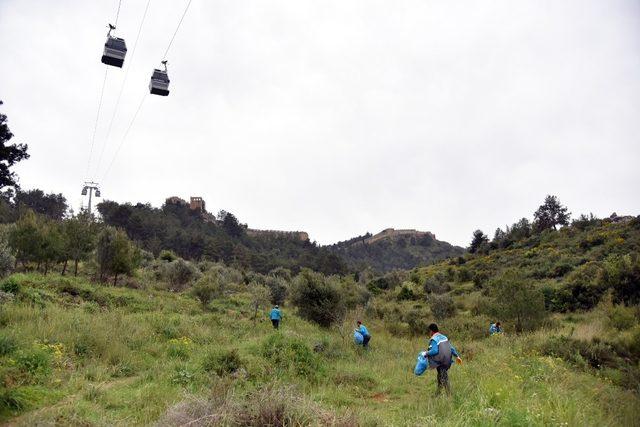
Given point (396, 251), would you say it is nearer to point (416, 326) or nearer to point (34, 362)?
point (416, 326)

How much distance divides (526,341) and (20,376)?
13.4 m

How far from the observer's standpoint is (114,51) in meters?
12.9

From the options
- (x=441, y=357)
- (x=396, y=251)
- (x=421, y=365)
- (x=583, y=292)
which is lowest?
(x=421, y=365)

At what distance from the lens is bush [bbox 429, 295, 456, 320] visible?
25.0 metres

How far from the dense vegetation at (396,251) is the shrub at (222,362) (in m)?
103

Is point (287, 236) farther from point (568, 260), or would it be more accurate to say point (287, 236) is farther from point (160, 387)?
point (160, 387)

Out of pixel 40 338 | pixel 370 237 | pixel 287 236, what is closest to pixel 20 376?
pixel 40 338

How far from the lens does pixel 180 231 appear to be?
7206cm

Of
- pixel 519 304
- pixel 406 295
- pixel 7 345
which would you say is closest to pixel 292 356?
pixel 7 345

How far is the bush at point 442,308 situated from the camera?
25006mm

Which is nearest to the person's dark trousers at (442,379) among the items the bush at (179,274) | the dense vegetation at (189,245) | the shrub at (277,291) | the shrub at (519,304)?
the shrub at (519,304)

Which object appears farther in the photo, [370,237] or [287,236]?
[370,237]

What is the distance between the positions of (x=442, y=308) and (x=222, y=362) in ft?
60.4

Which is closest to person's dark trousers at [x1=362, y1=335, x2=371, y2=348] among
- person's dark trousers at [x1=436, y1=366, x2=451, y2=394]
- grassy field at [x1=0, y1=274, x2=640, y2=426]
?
grassy field at [x1=0, y1=274, x2=640, y2=426]
